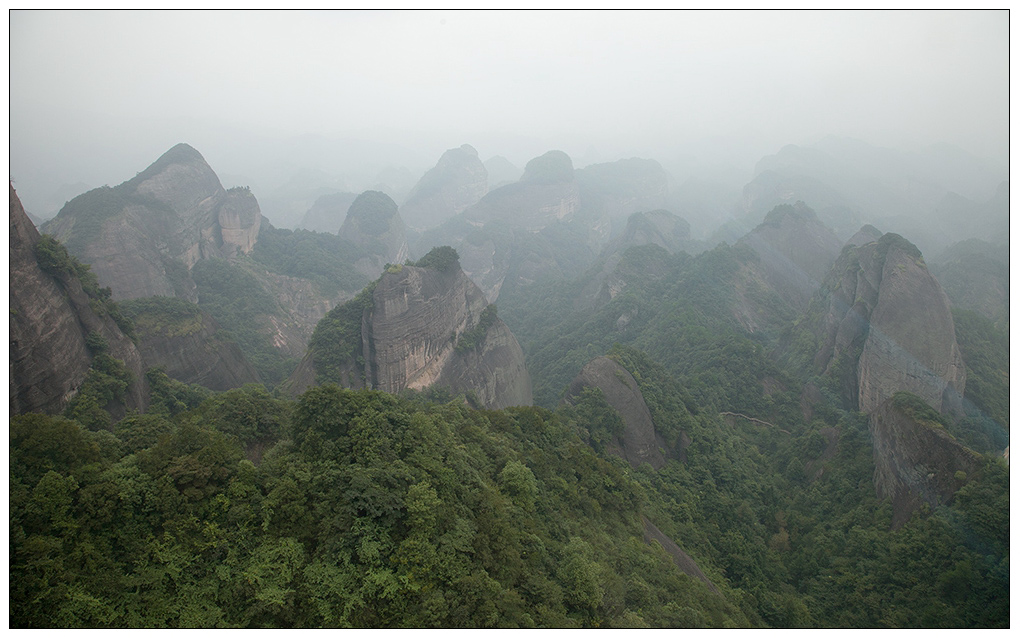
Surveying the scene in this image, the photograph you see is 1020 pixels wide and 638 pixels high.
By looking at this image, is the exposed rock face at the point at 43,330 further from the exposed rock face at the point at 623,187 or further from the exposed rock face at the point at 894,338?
the exposed rock face at the point at 623,187

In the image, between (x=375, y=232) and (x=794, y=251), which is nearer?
(x=794, y=251)

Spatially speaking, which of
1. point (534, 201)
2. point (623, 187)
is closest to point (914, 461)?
point (534, 201)

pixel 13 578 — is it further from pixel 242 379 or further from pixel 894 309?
pixel 894 309

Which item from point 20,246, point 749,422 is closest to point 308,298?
point 20,246

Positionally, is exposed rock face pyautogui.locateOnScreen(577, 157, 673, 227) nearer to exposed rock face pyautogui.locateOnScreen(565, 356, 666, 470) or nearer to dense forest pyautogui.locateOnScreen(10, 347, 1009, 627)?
exposed rock face pyautogui.locateOnScreen(565, 356, 666, 470)

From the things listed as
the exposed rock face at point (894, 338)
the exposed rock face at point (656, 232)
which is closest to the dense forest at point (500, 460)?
the exposed rock face at point (894, 338)

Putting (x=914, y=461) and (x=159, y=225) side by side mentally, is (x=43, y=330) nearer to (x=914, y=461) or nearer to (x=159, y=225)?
(x=914, y=461)
